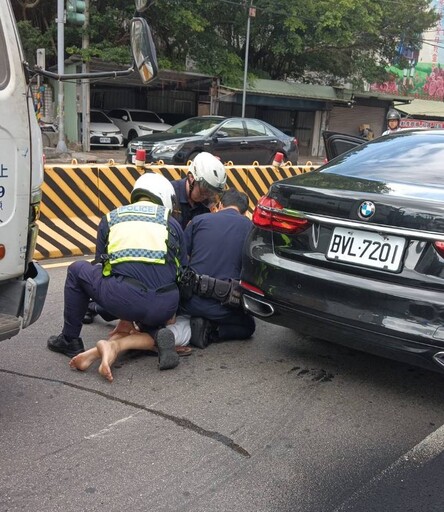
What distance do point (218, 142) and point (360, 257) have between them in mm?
10516

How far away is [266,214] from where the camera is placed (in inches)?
140

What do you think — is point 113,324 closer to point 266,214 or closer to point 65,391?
point 65,391

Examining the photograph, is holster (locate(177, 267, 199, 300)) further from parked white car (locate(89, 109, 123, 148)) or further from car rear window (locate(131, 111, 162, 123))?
car rear window (locate(131, 111, 162, 123))

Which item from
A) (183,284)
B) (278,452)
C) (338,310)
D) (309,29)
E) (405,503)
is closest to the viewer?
(405,503)

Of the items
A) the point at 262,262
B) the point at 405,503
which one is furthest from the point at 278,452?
the point at 262,262

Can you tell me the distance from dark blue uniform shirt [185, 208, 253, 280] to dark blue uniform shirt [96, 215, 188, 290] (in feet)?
0.96

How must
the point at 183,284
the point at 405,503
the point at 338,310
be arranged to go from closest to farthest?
the point at 405,503 → the point at 338,310 → the point at 183,284

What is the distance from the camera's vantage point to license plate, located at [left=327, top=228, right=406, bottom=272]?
299 centimetres

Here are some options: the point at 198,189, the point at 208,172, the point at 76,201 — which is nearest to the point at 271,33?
the point at 76,201

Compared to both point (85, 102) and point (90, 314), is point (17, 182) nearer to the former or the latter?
point (90, 314)

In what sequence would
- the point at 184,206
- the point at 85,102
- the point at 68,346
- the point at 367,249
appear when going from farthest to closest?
the point at 85,102, the point at 184,206, the point at 68,346, the point at 367,249

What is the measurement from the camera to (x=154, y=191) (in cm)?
375

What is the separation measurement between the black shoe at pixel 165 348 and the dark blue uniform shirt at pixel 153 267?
0.30 m

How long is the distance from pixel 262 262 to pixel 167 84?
22343 mm
